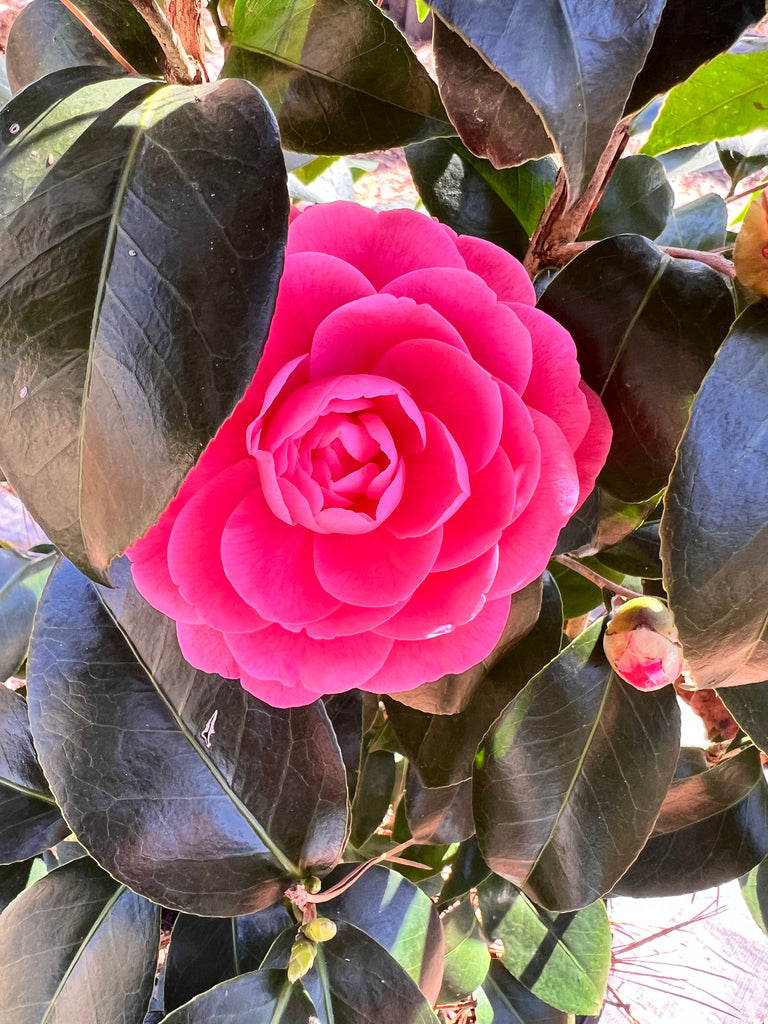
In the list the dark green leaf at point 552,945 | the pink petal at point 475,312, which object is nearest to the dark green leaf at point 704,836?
the dark green leaf at point 552,945

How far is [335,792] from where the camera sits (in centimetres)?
48

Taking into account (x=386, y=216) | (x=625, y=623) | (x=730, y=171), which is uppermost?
(x=386, y=216)

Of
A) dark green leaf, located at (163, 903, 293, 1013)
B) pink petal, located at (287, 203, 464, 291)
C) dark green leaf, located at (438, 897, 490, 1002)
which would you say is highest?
pink petal, located at (287, 203, 464, 291)

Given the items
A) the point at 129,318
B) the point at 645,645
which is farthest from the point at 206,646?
the point at 645,645

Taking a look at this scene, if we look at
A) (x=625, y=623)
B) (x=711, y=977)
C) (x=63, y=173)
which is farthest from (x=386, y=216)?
(x=711, y=977)

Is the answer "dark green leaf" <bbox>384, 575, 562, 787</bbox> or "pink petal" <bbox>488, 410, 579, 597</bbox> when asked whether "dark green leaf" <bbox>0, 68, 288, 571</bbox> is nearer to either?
"pink petal" <bbox>488, 410, 579, 597</bbox>

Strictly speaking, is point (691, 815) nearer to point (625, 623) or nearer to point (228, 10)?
point (625, 623)

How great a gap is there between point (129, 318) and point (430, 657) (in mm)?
192

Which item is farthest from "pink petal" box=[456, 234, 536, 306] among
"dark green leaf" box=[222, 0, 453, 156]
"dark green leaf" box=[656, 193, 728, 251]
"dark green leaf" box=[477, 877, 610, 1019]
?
"dark green leaf" box=[477, 877, 610, 1019]

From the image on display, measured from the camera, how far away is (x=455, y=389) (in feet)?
0.98

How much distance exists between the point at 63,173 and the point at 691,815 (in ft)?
2.38

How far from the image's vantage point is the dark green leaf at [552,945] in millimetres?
765

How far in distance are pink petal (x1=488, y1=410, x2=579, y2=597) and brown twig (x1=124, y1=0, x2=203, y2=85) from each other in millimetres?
241

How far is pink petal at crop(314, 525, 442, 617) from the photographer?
0.30 meters
